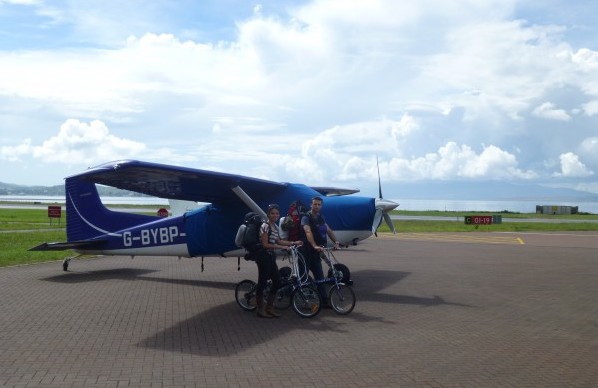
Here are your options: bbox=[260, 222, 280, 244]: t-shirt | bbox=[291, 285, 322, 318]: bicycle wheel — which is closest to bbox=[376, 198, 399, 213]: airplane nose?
bbox=[291, 285, 322, 318]: bicycle wheel

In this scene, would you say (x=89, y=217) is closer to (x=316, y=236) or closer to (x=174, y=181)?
(x=174, y=181)

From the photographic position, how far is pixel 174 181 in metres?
10.6

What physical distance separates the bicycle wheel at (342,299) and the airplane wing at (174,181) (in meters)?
3.18

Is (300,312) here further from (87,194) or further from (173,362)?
(87,194)

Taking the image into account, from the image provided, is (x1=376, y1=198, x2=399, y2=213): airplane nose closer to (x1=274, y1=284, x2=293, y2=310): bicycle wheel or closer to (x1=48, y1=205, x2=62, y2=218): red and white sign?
(x1=274, y1=284, x2=293, y2=310): bicycle wheel

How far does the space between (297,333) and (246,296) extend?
182 centimetres

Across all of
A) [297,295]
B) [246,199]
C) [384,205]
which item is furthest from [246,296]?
[384,205]

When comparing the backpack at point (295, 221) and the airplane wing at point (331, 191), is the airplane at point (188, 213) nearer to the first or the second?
the backpack at point (295, 221)

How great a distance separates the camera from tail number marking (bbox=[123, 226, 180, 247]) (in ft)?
42.8

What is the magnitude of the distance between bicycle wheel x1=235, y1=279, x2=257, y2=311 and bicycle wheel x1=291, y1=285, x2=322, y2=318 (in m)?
0.85

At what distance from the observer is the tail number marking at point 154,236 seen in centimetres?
1305

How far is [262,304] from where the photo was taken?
8.96 meters

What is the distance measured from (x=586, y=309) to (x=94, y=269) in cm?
1201

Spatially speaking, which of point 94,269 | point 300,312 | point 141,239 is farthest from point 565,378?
point 94,269
